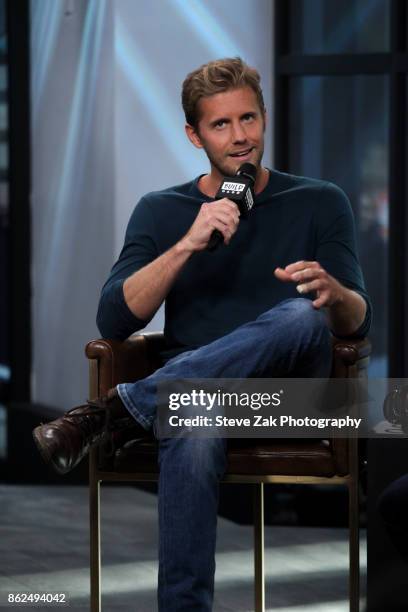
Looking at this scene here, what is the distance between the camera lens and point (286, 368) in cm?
279

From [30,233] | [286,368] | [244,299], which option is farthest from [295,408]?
[30,233]

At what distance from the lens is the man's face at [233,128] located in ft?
9.95

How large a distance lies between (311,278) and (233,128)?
0.49 meters

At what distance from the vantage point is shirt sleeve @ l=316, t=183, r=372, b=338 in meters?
3.01

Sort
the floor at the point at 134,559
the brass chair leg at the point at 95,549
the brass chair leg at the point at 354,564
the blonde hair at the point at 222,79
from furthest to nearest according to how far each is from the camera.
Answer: the floor at the point at 134,559, the blonde hair at the point at 222,79, the brass chair leg at the point at 95,549, the brass chair leg at the point at 354,564

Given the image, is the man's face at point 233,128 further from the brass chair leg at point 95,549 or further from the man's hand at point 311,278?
the brass chair leg at point 95,549

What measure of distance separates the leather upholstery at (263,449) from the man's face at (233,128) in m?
0.49

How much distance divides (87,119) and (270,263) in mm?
2209

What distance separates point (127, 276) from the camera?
3.07 meters

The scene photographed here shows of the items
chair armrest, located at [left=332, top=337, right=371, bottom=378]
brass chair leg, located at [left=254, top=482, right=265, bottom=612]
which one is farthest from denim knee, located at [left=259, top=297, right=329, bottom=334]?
brass chair leg, located at [left=254, top=482, right=265, bottom=612]

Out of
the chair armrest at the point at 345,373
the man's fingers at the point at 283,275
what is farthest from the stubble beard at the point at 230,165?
the chair armrest at the point at 345,373

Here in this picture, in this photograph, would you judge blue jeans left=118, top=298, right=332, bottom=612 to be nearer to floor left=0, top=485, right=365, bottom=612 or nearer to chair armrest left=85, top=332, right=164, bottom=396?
chair armrest left=85, top=332, right=164, bottom=396

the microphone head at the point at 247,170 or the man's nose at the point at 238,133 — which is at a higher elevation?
the man's nose at the point at 238,133

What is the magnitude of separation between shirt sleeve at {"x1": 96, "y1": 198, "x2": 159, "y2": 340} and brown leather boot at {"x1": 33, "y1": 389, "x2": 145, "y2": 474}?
257 mm
